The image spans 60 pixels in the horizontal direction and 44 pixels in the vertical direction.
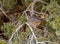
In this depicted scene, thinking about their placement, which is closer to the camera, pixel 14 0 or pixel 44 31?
pixel 44 31

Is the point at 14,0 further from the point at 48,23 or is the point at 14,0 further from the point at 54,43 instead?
the point at 54,43

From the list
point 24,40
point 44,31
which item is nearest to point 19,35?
point 24,40

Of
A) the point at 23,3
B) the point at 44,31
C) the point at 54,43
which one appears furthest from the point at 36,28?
the point at 23,3

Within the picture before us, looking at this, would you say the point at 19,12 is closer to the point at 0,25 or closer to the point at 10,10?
the point at 10,10

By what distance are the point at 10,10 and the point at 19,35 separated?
0.41 metres

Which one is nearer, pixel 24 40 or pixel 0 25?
pixel 24 40

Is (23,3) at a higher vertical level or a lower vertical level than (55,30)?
higher

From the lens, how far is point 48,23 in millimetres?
1924

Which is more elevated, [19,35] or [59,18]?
[59,18]

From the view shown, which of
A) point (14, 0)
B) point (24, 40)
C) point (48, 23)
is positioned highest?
point (14, 0)

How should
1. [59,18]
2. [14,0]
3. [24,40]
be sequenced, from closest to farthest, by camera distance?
[59,18] → [24,40] → [14,0]

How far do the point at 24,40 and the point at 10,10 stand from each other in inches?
17.9

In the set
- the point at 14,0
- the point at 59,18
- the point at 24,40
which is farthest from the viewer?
the point at 14,0

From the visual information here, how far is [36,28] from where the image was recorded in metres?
1.96
